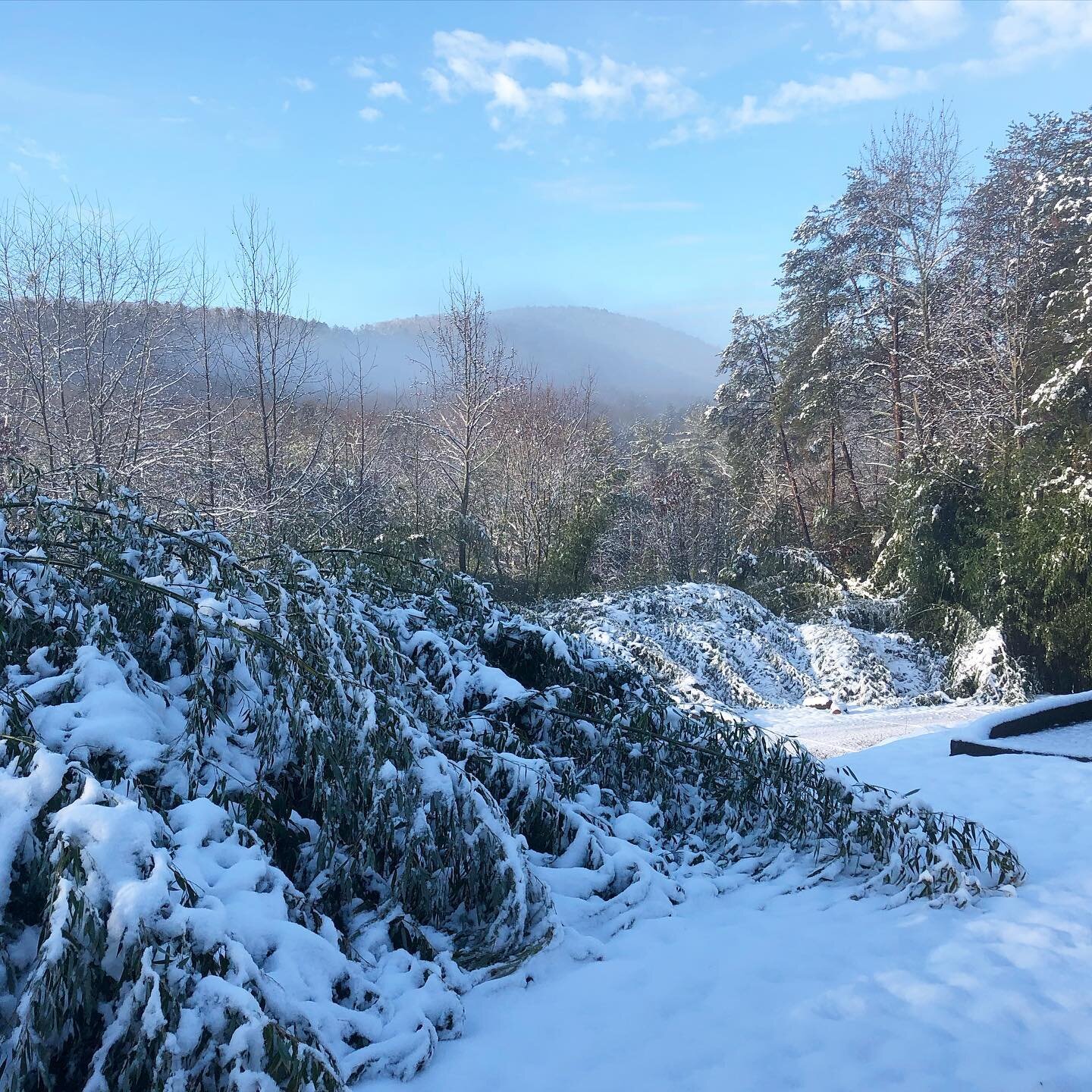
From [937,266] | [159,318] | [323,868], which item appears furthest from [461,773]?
[937,266]

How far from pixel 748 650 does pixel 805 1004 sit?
889 centimetres

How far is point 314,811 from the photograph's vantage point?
250 centimetres

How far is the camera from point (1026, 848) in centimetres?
340

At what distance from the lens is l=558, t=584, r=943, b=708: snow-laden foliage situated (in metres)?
9.97

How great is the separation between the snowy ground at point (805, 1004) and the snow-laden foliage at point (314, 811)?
132 millimetres

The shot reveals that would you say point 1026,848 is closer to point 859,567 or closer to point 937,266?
point 859,567

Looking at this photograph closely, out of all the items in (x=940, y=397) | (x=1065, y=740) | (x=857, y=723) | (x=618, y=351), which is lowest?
(x=857, y=723)

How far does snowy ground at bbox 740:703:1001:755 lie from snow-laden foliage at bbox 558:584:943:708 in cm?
46

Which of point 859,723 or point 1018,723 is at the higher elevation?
point 1018,723

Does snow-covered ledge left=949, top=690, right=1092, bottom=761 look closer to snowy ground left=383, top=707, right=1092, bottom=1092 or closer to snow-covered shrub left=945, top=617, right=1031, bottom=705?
snowy ground left=383, top=707, right=1092, bottom=1092

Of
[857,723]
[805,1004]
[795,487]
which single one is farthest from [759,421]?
[805,1004]

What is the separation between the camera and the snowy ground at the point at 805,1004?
187cm

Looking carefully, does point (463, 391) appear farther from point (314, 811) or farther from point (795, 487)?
point (314, 811)

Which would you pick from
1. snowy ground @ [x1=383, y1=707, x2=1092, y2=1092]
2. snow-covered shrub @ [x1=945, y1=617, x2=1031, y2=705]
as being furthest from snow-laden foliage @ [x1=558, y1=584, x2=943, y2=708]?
snowy ground @ [x1=383, y1=707, x2=1092, y2=1092]
